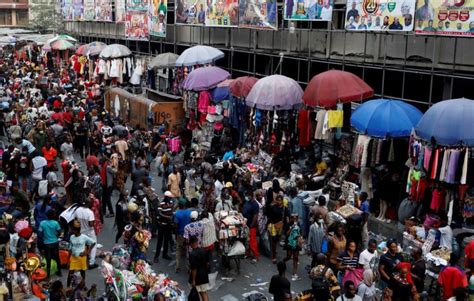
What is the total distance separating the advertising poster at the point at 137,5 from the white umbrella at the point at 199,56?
8649 millimetres

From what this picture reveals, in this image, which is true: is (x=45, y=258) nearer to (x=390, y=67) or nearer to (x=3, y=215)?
(x=3, y=215)

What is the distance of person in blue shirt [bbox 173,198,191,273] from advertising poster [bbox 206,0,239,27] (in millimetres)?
10768

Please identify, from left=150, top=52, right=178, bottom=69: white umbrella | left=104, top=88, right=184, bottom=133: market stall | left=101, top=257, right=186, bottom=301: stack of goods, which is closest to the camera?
left=101, top=257, right=186, bottom=301: stack of goods

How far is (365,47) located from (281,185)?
16.0 feet

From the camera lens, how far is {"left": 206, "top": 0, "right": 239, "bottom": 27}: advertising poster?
69.3ft

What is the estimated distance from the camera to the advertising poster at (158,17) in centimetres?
2697

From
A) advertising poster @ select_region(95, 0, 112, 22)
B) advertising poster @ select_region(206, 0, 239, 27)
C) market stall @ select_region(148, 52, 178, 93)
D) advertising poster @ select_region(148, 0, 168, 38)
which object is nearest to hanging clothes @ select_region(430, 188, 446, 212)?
advertising poster @ select_region(206, 0, 239, 27)

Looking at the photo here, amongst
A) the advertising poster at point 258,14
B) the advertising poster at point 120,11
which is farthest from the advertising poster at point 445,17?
the advertising poster at point 120,11

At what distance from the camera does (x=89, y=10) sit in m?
40.1

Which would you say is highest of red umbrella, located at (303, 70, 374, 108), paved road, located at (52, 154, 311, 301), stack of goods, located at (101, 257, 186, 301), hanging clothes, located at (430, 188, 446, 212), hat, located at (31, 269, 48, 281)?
red umbrella, located at (303, 70, 374, 108)

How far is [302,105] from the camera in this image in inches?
642

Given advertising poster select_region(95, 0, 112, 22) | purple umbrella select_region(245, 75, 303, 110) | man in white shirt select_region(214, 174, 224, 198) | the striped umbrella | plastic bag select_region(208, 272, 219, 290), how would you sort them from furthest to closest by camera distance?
the striped umbrella, advertising poster select_region(95, 0, 112, 22), purple umbrella select_region(245, 75, 303, 110), man in white shirt select_region(214, 174, 224, 198), plastic bag select_region(208, 272, 219, 290)

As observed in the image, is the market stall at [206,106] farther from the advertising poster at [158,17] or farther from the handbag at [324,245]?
the handbag at [324,245]

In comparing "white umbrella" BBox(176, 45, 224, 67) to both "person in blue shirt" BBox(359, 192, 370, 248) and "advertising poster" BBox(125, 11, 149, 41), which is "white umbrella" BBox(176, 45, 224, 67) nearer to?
"advertising poster" BBox(125, 11, 149, 41)
